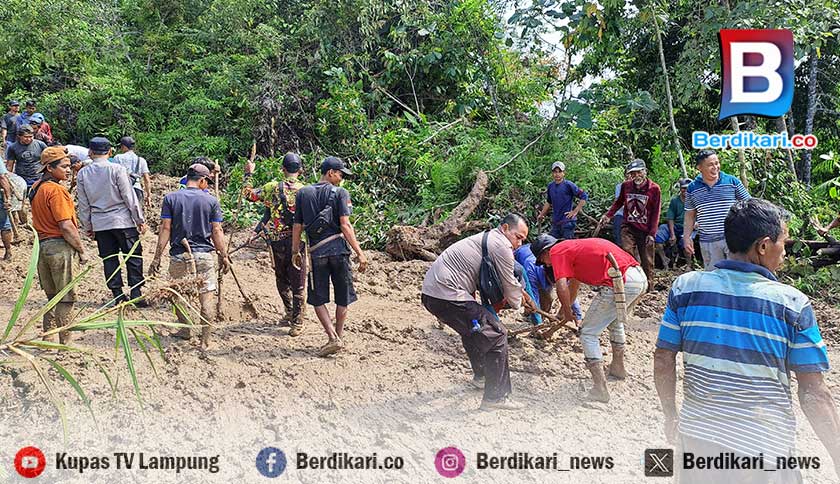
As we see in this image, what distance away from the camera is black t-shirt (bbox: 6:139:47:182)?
8.13m

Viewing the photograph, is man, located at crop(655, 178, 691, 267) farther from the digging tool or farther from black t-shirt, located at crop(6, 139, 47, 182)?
black t-shirt, located at crop(6, 139, 47, 182)

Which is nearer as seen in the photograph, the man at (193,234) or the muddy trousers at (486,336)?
the muddy trousers at (486,336)

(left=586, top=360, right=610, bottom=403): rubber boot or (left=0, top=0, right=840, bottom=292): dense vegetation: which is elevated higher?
(left=0, top=0, right=840, bottom=292): dense vegetation

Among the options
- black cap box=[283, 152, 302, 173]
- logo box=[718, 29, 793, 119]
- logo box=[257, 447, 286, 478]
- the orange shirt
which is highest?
logo box=[718, 29, 793, 119]

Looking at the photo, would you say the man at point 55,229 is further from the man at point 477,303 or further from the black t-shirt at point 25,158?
the black t-shirt at point 25,158

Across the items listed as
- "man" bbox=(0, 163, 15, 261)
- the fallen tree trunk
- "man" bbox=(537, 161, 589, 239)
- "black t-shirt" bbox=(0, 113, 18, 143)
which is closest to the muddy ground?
"man" bbox=(0, 163, 15, 261)

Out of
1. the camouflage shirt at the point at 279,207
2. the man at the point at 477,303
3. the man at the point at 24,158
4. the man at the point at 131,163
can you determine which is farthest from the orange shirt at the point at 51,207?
the man at the point at 24,158

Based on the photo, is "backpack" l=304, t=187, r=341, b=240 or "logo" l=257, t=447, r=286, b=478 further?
"backpack" l=304, t=187, r=341, b=240

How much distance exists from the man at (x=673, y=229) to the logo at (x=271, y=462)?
19.5ft

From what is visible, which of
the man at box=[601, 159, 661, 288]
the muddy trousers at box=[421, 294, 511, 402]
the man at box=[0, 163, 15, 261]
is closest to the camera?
the muddy trousers at box=[421, 294, 511, 402]

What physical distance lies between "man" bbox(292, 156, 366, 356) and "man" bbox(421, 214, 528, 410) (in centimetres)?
97

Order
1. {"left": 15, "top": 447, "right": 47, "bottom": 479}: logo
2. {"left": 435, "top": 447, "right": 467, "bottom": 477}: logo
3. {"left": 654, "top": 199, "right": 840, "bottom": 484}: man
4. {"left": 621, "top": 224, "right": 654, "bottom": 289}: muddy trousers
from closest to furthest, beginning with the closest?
1. {"left": 654, "top": 199, "right": 840, "bottom": 484}: man
2. {"left": 15, "top": 447, "right": 47, "bottom": 479}: logo
3. {"left": 435, "top": 447, "right": 467, "bottom": 477}: logo
4. {"left": 621, "top": 224, "right": 654, "bottom": 289}: muddy trousers

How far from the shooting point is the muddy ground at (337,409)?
3.93 metres

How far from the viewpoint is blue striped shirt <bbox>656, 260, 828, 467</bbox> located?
2.13 meters
